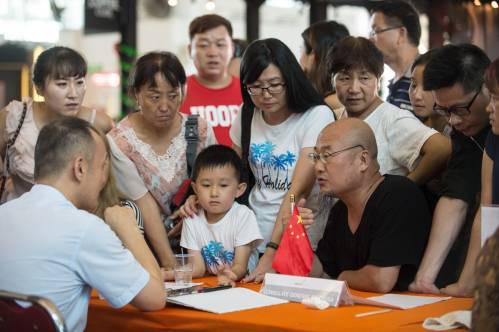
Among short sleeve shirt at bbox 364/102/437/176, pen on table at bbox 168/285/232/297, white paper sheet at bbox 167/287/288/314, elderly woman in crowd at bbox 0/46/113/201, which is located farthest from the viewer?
elderly woman in crowd at bbox 0/46/113/201

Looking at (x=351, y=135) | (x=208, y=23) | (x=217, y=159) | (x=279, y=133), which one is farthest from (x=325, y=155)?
(x=208, y=23)

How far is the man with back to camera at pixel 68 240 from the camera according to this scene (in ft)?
9.50

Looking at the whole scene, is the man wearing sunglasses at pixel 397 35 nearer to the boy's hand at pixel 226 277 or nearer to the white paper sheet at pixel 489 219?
the boy's hand at pixel 226 277

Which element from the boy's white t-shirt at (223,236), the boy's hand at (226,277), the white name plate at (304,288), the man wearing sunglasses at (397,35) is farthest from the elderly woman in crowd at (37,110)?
the man wearing sunglasses at (397,35)

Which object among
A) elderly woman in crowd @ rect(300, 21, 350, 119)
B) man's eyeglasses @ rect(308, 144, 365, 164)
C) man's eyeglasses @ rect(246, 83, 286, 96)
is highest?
elderly woman in crowd @ rect(300, 21, 350, 119)

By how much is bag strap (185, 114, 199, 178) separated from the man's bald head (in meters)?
0.83

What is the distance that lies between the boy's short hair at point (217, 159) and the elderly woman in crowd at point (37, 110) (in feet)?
2.55

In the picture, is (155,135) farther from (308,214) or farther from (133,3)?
(133,3)

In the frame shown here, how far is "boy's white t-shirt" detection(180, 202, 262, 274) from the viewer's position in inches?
154

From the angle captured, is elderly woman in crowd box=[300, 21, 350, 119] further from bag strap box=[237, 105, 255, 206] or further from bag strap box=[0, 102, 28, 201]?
bag strap box=[0, 102, 28, 201]

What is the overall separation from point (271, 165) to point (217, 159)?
24 cm

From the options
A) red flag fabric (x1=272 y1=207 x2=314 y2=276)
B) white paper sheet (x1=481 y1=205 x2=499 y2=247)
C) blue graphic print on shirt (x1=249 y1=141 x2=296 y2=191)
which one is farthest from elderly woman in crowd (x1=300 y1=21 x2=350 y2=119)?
white paper sheet (x1=481 y1=205 x2=499 y2=247)

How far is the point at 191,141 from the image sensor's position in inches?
165

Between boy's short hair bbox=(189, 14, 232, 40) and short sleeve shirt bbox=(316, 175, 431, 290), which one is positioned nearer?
short sleeve shirt bbox=(316, 175, 431, 290)
